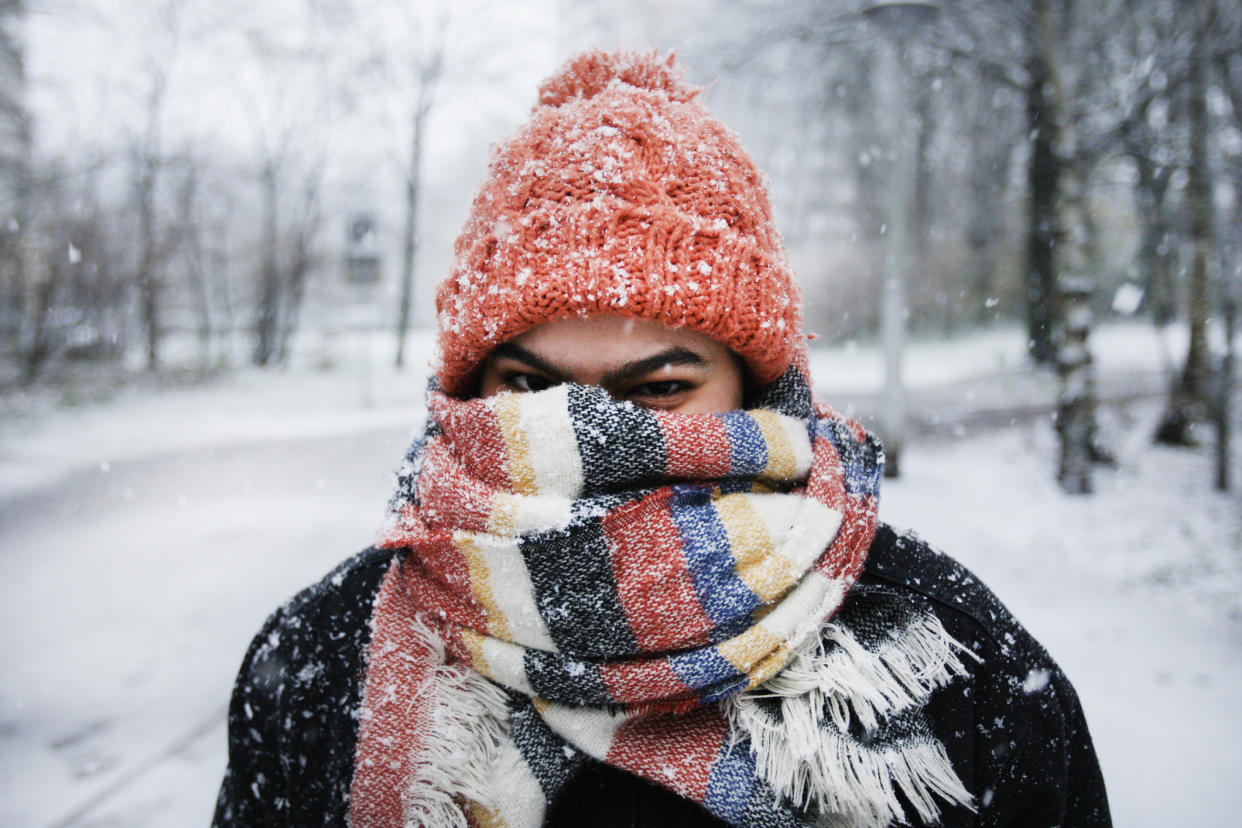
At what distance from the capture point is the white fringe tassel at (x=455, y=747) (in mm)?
1170

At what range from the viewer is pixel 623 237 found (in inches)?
46.7

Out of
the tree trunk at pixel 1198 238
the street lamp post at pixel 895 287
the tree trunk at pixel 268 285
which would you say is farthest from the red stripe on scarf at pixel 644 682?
the tree trunk at pixel 268 285

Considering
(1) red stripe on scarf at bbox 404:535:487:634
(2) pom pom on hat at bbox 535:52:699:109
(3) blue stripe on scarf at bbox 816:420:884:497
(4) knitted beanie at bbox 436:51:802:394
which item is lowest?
(1) red stripe on scarf at bbox 404:535:487:634

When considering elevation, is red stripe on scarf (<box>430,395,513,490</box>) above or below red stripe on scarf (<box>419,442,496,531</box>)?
above

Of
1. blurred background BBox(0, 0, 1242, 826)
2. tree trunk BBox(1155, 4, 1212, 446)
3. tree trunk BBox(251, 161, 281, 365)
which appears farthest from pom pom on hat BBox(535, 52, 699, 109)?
tree trunk BBox(251, 161, 281, 365)

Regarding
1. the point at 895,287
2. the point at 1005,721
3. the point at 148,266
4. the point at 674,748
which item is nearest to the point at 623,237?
the point at 674,748

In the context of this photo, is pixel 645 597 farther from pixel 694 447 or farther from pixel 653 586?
pixel 694 447

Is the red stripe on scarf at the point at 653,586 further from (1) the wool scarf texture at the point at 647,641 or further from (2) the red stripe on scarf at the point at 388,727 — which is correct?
(2) the red stripe on scarf at the point at 388,727

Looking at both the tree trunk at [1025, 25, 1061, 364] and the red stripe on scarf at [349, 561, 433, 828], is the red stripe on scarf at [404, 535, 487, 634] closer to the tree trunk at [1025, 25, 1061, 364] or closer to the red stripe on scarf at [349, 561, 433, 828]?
the red stripe on scarf at [349, 561, 433, 828]

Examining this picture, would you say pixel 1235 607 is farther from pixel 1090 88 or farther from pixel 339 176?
pixel 339 176

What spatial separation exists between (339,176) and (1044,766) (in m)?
21.1

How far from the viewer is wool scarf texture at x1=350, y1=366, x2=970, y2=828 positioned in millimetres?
1109

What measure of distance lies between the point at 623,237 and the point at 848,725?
853mm

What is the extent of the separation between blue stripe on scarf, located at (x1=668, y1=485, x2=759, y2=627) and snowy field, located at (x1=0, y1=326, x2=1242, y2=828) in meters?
0.59
